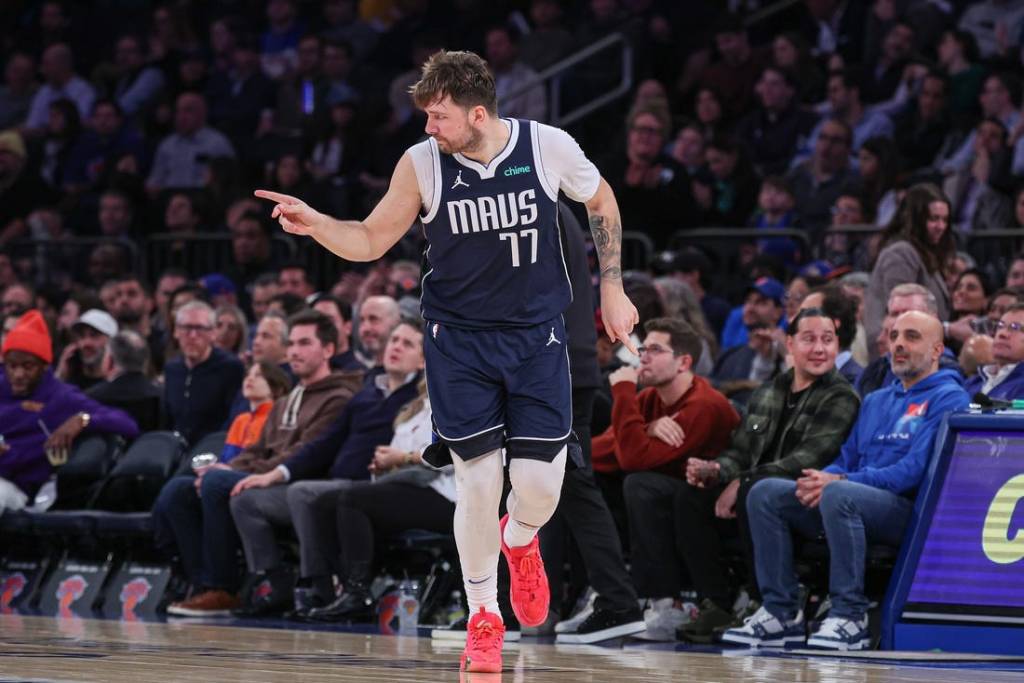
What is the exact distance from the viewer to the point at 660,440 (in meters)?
8.73

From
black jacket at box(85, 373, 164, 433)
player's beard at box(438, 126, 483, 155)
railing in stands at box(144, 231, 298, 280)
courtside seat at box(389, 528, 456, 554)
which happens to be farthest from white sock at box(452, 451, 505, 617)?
railing in stands at box(144, 231, 298, 280)

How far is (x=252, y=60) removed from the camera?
17.9m

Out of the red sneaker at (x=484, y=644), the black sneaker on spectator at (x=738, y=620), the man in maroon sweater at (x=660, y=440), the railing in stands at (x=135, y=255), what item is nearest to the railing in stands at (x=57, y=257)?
the railing in stands at (x=135, y=255)

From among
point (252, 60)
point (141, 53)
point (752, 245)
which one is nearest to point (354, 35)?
point (252, 60)

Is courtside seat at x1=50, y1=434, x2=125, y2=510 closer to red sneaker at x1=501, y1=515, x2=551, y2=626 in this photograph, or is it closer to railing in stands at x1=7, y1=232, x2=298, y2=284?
railing in stands at x1=7, y1=232, x2=298, y2=284

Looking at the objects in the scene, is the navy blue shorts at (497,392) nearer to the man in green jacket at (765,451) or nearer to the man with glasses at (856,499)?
the man with glasses at (856,499)

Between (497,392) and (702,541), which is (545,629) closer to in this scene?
(702,541)

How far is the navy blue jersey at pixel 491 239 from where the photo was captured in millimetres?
6172

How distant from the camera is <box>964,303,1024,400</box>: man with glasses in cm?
818

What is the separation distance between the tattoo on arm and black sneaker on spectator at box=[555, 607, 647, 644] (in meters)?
2.19

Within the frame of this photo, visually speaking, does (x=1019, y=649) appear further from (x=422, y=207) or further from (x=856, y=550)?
(x=422, y=207)

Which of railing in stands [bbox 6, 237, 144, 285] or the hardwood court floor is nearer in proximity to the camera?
the hardwood court floor

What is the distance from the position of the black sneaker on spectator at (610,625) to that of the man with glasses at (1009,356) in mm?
1936

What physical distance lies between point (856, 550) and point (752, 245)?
16.6ft
